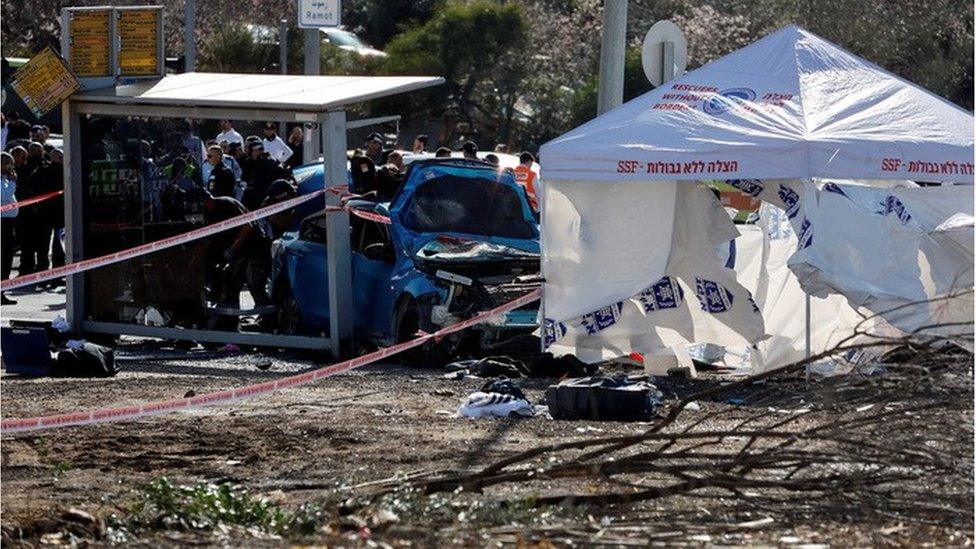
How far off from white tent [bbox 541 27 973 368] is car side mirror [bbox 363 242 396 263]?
1816 millimetres

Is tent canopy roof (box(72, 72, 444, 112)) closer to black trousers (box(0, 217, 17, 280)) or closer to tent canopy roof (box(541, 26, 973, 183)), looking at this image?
tent canopy roof (box(541, 26, 973, 183))

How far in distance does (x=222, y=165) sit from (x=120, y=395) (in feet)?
28.7

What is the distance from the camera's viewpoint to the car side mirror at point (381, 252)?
14.5 metres

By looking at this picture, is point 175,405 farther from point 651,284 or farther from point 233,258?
point 233,258

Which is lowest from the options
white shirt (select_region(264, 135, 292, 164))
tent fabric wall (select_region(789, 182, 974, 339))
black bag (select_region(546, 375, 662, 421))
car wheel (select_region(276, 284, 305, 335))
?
car wheel (select_region(276, 284, 305, 335))

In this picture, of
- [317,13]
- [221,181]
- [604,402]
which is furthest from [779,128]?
[317,13]

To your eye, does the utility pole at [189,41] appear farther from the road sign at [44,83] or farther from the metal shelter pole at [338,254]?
the metal shelter pole at [338,254]

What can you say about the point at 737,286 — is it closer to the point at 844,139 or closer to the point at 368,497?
the point at 844,139

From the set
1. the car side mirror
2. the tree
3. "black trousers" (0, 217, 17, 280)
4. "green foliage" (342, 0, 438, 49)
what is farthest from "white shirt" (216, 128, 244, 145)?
"green foliage" (342, 0, 438, 49)

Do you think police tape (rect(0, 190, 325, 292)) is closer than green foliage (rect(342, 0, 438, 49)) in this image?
Yes

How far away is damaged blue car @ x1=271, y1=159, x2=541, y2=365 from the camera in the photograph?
45.3 ft

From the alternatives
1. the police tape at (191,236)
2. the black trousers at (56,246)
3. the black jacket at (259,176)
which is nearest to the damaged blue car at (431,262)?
the police tape at (191,236)

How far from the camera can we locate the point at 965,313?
1127 cm

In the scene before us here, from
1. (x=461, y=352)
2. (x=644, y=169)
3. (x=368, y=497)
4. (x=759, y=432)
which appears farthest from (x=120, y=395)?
(x=759, y=432)
